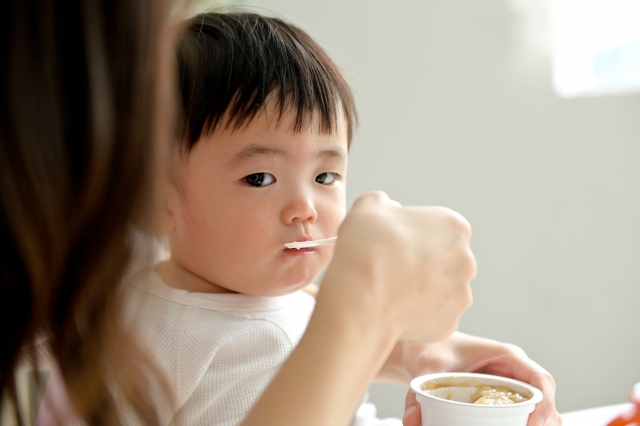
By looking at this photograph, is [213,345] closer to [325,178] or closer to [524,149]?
[325,178]

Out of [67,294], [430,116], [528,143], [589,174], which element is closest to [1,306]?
[67,294]

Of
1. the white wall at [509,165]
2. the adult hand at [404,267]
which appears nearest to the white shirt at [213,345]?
the adult hand at [404,267]

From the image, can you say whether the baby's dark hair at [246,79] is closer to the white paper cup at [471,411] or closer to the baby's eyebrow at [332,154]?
the baby's eyebrow at [332,154]

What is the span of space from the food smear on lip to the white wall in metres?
0.79

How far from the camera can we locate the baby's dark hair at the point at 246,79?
2.63 feet

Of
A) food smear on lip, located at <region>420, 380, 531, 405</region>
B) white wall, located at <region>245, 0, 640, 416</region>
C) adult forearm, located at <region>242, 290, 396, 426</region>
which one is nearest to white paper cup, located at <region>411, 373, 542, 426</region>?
food smear on lip, located at <region>420, 380, 531, 405</region>

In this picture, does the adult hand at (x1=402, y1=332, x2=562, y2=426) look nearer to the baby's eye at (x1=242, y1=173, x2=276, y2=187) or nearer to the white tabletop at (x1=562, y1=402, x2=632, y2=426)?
the white tabletop at (x1=562, y1=402, x2=632, y2=426)

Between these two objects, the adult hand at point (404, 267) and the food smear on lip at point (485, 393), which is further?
the food smear on lip at point (485, 393)

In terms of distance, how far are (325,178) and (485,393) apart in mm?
362

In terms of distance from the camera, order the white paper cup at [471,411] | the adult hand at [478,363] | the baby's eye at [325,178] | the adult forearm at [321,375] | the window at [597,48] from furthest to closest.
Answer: the window at [597,48], the baby's eye at [325,178], the adult hand at [478,363], the white paper cup at [471,411], the adult forearm at [321,375]

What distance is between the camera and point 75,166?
1.38 feet

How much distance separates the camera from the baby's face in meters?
0.79

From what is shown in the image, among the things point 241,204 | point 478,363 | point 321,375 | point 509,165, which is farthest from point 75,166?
point 509,165

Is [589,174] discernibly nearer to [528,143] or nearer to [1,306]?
[528,143]
